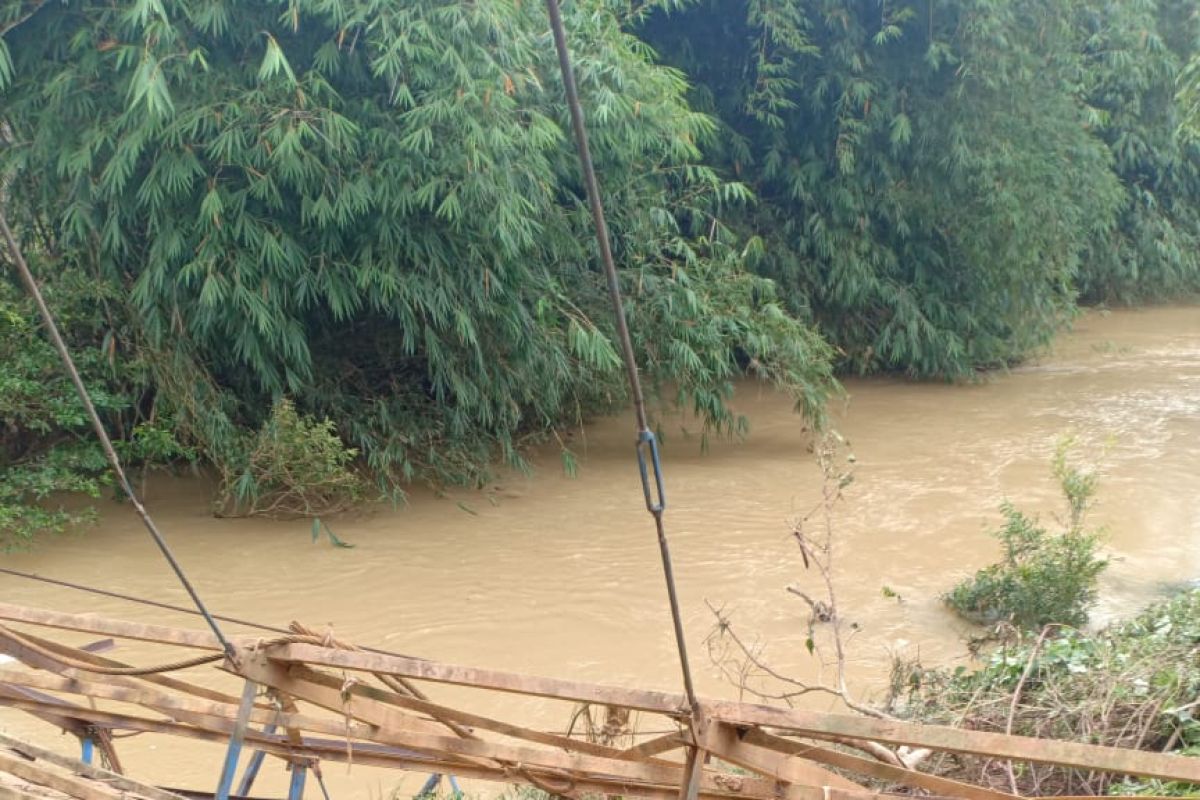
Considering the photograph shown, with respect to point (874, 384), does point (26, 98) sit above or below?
above

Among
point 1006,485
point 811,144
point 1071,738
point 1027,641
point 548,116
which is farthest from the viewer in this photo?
point 811,144

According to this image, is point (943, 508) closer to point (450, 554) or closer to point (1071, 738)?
point (450, 554)

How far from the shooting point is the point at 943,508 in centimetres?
755

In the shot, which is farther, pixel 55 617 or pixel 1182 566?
pixel 1182 566

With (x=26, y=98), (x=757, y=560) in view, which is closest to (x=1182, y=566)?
(x=757, y=560)

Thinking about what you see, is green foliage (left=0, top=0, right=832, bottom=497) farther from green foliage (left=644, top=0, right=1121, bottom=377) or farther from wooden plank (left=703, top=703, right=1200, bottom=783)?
wooden plank (left=703, top=703, right=1200, bottom=783)

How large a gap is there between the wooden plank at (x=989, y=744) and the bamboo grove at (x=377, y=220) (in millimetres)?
5091

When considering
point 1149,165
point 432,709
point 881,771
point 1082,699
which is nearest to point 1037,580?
point 1082,699

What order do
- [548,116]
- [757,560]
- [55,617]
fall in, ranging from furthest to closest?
[548,116], [757,560], [55,617]

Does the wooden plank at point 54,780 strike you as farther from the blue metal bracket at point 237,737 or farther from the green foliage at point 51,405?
the green foliage at point 51,405

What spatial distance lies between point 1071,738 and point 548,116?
16.3ft

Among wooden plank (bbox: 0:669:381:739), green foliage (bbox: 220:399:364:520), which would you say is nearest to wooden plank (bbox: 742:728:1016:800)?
wooden plank (bbox: 0:669:381:739)

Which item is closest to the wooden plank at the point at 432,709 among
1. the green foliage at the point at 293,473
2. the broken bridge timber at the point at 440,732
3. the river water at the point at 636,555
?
the broken bridge timber at the point at 440,732

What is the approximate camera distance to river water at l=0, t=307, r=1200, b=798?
5586 millimetres
